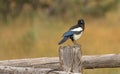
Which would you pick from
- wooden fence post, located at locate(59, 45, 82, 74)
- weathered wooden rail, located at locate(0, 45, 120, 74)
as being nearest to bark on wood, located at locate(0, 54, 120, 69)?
weathered wooden rail, located at locate(0, 45, 120, 74)

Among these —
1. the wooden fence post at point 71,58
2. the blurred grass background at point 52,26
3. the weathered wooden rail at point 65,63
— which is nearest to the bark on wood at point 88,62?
the weathered wooden rail at point 65,63

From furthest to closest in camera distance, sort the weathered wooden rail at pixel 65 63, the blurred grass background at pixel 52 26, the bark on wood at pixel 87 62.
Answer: the blurred grass background at pixel 52 26, the bark on wood at pixel 87 62, the weathered wooden rail at pixel 65 63

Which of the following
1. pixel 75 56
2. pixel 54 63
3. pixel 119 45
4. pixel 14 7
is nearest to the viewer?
pixel 75 56

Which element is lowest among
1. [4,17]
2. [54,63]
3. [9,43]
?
[54,63]

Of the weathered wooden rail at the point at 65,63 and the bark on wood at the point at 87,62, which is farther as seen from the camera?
the bark on wood at the point at 87,62

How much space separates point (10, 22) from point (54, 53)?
18.4 ft

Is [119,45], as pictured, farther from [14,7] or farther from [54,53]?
[14,7]

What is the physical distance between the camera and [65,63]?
18.6 feet

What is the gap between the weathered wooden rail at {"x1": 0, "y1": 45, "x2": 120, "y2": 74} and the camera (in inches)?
220

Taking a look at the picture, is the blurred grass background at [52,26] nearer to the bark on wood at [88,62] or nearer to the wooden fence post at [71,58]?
the bark on wood at [88,62]

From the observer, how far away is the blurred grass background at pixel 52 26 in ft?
35.4

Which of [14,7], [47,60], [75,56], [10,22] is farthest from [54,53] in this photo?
[14,7]

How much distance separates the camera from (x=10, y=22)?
15.7m

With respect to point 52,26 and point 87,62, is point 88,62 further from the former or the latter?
point 52,26
